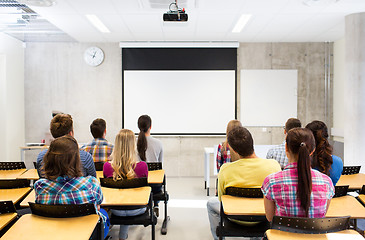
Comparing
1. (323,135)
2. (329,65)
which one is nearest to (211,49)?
(329,65)

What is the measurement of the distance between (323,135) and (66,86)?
595 cm

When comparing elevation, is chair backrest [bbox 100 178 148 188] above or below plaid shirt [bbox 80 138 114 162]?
below

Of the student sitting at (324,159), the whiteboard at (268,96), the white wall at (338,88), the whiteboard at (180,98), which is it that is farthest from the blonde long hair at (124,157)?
the white wall at (338,88)

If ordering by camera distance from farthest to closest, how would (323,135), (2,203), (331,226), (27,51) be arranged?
(27,51)
(323,135)
(2,203)
(331,226)

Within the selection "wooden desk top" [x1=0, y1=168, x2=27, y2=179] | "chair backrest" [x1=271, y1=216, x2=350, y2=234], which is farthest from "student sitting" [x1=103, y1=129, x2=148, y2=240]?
"chair backrest" [x1=271, y1=216, x2=350, y2=234]

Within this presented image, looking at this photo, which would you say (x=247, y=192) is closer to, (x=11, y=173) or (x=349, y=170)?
(x=349, y=170)

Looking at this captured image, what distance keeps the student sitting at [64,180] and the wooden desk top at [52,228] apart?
0.13 meters

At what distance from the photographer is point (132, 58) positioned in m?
7.13

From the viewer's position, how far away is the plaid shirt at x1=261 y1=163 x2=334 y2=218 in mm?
1897

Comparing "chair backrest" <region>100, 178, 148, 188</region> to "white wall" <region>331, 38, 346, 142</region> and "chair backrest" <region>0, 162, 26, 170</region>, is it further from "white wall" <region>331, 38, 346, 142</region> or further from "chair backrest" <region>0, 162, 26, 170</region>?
"white wall" <region>331, 38, 346, 142</region>

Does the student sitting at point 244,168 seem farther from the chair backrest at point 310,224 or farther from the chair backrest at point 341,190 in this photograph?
the chair backrest at point 310,224

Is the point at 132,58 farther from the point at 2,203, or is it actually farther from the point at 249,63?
the point at 2,203

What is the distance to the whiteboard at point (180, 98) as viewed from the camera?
281 inches

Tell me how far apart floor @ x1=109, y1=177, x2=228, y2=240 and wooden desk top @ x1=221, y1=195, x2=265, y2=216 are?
1403 millimetres
